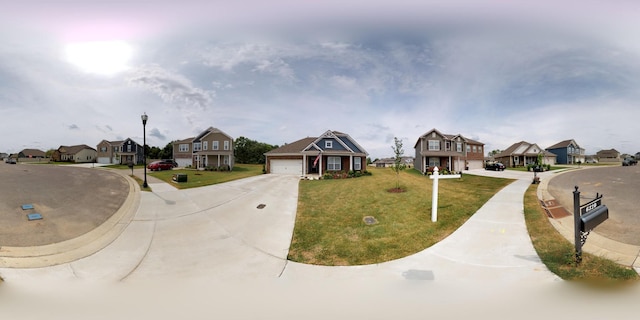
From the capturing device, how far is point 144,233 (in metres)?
5.39

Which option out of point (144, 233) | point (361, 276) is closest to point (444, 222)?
point (361, 276)

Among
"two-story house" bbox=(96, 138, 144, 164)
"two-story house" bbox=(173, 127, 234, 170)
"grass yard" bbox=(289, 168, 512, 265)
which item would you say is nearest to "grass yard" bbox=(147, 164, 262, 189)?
"two-story house" bbox=(96, 138, 144, 164)

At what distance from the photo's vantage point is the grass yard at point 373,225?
4.72 m

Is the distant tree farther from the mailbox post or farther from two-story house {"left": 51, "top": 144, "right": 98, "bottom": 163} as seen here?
the mailbox post

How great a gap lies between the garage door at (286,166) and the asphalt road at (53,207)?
41.4 feet

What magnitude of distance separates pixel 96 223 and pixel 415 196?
947 cm

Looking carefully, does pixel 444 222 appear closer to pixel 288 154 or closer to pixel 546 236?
pixel 546 236

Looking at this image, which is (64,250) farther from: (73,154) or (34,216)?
(73,154)

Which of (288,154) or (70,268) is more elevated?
(288,154)

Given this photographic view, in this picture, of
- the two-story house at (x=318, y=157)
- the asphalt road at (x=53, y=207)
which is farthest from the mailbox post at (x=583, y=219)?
the two-story house at (x=318, y=157)

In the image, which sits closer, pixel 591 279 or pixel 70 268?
pixel 591 279

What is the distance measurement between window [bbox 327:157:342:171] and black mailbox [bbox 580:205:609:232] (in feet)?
56.6

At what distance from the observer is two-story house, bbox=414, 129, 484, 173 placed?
23.5 m

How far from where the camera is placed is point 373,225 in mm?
6062
